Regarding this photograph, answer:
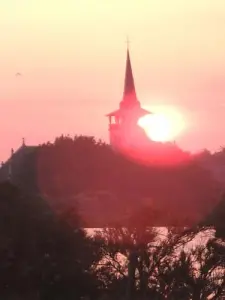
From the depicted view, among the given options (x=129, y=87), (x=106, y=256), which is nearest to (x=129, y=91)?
(x=129, y=87)

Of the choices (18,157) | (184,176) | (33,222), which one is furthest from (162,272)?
(18,157)

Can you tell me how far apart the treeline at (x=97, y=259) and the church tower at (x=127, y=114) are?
101m

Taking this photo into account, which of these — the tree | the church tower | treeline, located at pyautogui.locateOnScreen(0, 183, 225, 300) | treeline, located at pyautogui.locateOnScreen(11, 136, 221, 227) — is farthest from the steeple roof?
the tree

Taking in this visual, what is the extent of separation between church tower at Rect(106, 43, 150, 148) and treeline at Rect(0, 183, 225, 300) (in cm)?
10064

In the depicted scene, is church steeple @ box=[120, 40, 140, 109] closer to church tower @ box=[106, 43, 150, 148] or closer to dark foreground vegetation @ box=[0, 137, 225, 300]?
church tower @ box=[106, 43, 150, 148]

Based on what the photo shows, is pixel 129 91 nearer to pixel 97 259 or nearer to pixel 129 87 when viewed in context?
pixel 129 87

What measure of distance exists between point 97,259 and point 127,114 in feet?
359

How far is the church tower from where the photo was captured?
128500 mm

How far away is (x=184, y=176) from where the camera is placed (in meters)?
83.1

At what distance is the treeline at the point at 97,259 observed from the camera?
75.2 feet

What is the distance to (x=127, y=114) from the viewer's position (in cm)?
13312

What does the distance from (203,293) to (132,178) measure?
63.2 meters

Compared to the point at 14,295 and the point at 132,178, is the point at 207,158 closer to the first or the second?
the point at 132,178

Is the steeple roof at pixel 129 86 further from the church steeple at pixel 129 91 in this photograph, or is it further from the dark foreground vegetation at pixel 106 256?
the dark foreground vegetation at pixel 106 256
